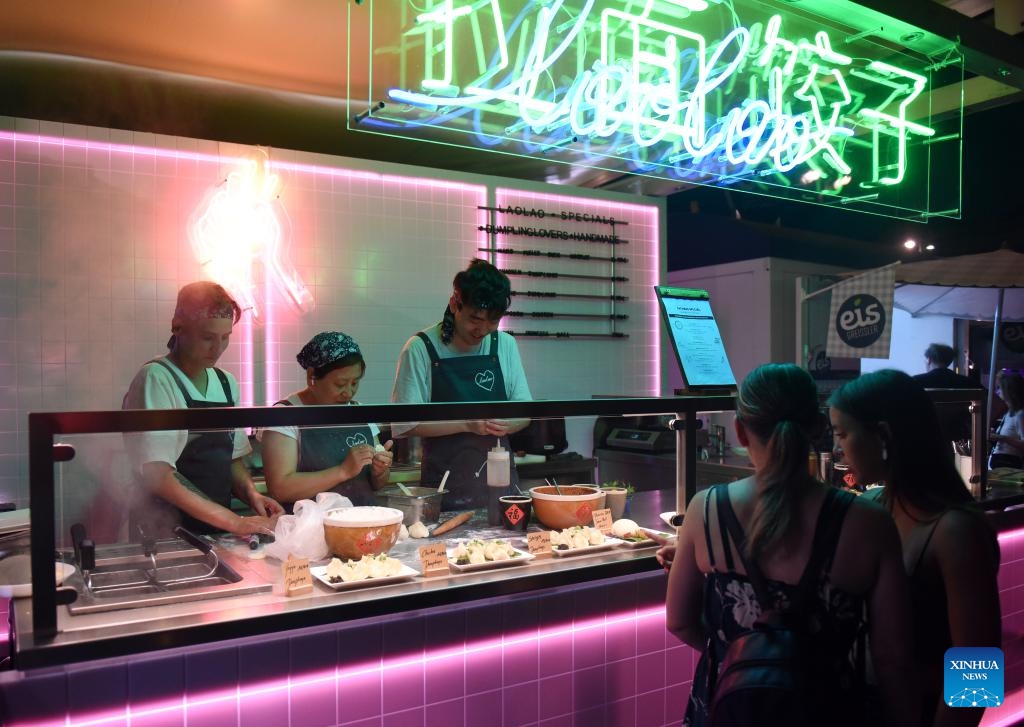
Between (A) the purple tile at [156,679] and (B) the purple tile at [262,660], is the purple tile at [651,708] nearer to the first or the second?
(B) the purple tile at [262,660]

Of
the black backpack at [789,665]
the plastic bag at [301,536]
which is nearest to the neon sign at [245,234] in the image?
the plastic bag at [301,536]

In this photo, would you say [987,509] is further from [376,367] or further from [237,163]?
[237,163]

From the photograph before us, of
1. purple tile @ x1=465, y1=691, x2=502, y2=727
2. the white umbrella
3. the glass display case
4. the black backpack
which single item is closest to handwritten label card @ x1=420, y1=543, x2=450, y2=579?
the glass display case

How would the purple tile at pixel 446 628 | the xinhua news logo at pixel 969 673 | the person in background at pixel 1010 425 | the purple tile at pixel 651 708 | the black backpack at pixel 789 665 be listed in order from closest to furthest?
the black backpack at pixel 789 665 < the xinhua news logo at pixel 969 673 < the purple tile at pixel 446 628 < the purple tile at pixel 651 708 < the person in background at pixel 1010 425

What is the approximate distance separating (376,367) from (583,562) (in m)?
3.43

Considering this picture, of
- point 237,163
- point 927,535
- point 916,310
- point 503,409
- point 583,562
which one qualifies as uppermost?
point 237,163

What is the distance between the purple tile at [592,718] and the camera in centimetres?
218

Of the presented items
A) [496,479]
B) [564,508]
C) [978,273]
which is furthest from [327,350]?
[978,273]

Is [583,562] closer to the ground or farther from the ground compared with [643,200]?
closer to the ground

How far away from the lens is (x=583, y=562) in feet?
7.17

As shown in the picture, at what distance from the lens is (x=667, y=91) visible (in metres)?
3.16

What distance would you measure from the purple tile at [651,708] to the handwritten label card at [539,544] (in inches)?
21.7

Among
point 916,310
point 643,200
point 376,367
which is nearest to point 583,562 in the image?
point 376,367

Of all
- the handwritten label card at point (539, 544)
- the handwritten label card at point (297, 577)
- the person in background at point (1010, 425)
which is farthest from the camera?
the person in background at point (1010, 425)
